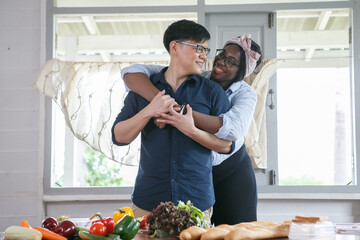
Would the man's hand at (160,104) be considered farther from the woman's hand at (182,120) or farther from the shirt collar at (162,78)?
the shirt collar at (162,78)

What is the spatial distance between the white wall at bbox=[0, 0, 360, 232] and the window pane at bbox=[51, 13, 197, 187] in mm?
187

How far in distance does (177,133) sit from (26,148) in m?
2.92

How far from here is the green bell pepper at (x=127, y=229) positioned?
1846mm

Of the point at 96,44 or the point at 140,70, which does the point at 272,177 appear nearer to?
the point at 140,70

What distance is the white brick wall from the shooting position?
4.84 m

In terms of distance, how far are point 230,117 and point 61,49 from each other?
5.97 m

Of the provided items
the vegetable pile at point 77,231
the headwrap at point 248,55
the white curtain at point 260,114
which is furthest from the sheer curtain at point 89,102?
the vegetable pile at point 77,231

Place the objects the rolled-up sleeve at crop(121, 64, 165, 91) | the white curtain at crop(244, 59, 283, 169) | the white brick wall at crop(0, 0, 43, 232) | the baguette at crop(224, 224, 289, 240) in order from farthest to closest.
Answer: the white brick wall at crop(0, 0, 43, 232) → the white curtain at crop(244, 59, 283, 169) → the rolled-up sleeve at crop(121, 64, 165, 91) → the baguette at crop(224, 224, 289, 240)

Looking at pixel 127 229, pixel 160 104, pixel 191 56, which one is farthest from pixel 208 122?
pixel 127 229

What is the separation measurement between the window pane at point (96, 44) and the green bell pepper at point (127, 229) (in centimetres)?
291

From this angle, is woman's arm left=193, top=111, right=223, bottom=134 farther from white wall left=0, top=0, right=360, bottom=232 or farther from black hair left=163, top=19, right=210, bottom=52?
white wall left=0, top=0, right=360, bottom=232

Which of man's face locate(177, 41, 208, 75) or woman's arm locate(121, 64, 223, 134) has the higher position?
man's face locate(177, 41, 208, 75)

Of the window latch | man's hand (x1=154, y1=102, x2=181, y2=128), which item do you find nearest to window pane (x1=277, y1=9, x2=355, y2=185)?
the window latch

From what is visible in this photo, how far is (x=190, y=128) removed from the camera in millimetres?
2223
